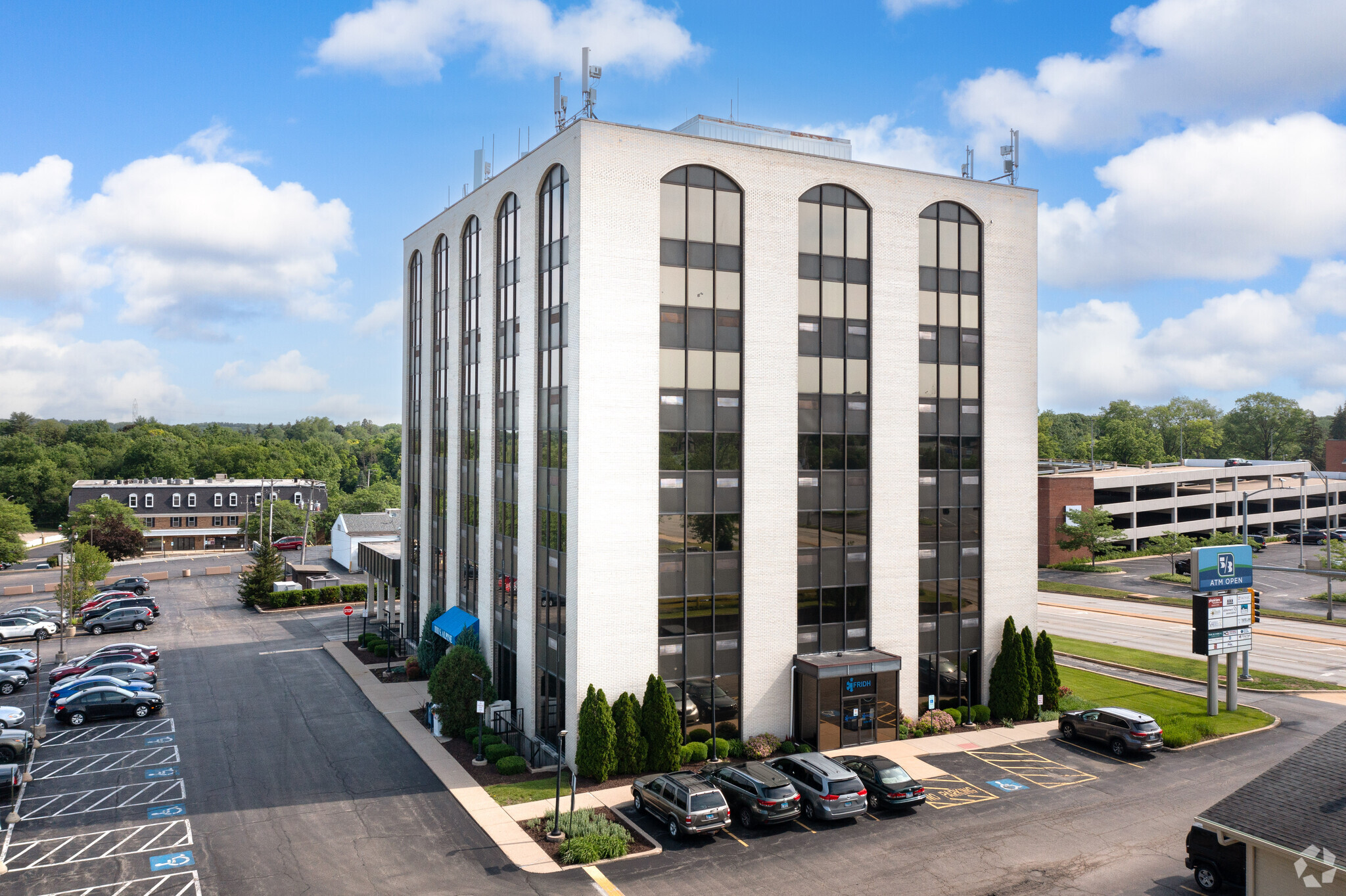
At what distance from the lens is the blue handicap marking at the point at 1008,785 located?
94.7ft

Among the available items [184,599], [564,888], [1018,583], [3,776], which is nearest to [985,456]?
[1018,583]

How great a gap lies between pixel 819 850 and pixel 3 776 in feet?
85.2

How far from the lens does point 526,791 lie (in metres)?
28.7

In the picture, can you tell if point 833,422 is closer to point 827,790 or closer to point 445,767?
point 827,790

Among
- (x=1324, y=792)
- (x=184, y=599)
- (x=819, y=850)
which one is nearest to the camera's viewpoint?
(x=1324, y=792)

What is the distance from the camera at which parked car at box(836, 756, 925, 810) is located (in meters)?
26.5

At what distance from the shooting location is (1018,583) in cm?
3791

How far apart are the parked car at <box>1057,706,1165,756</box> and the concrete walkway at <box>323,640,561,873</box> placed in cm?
2189

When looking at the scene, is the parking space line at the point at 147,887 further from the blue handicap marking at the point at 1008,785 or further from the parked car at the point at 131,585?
the parked car at the point at 131,585

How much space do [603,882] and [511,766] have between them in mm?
8609

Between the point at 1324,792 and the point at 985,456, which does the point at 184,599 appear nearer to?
the point at 985,456

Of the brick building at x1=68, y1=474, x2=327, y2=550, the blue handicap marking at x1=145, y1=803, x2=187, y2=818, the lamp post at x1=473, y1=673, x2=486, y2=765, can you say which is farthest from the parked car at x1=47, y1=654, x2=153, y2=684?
the brick building at x1=68, y1=474, x2=327, y2=550

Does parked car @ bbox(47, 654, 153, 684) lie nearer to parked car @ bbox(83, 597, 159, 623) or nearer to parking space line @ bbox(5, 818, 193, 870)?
parked car @ bbox(83, 597, 159, 623)

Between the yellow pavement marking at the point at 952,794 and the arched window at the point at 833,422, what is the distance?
6.48 meters
